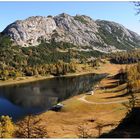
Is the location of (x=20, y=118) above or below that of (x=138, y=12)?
below

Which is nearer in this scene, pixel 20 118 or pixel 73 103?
pixel 20 118

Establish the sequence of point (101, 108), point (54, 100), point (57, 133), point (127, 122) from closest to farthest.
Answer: point (127, 122) → point (57, 133) → point (101, 108) → point (54, 100)

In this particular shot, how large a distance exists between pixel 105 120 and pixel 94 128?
10.4 m

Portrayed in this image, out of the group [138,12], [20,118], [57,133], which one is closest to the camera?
[138,12]

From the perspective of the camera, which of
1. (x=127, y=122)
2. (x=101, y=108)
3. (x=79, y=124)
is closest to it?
(x=127, y=122)

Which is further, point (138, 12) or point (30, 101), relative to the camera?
point (30, 101)

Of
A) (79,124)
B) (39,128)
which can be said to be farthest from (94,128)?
(39,128)

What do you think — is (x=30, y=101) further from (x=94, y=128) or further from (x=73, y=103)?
(x=94, y=128)

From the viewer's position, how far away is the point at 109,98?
472 ft

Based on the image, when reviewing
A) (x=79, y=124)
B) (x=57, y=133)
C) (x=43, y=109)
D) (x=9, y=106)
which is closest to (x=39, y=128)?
(x=57, y=133)

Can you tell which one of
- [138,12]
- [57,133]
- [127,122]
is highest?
[138,12]

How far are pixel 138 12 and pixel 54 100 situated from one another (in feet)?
429

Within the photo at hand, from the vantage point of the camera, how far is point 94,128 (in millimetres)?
98375

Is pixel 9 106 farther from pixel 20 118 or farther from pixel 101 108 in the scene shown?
pixel 101 108
